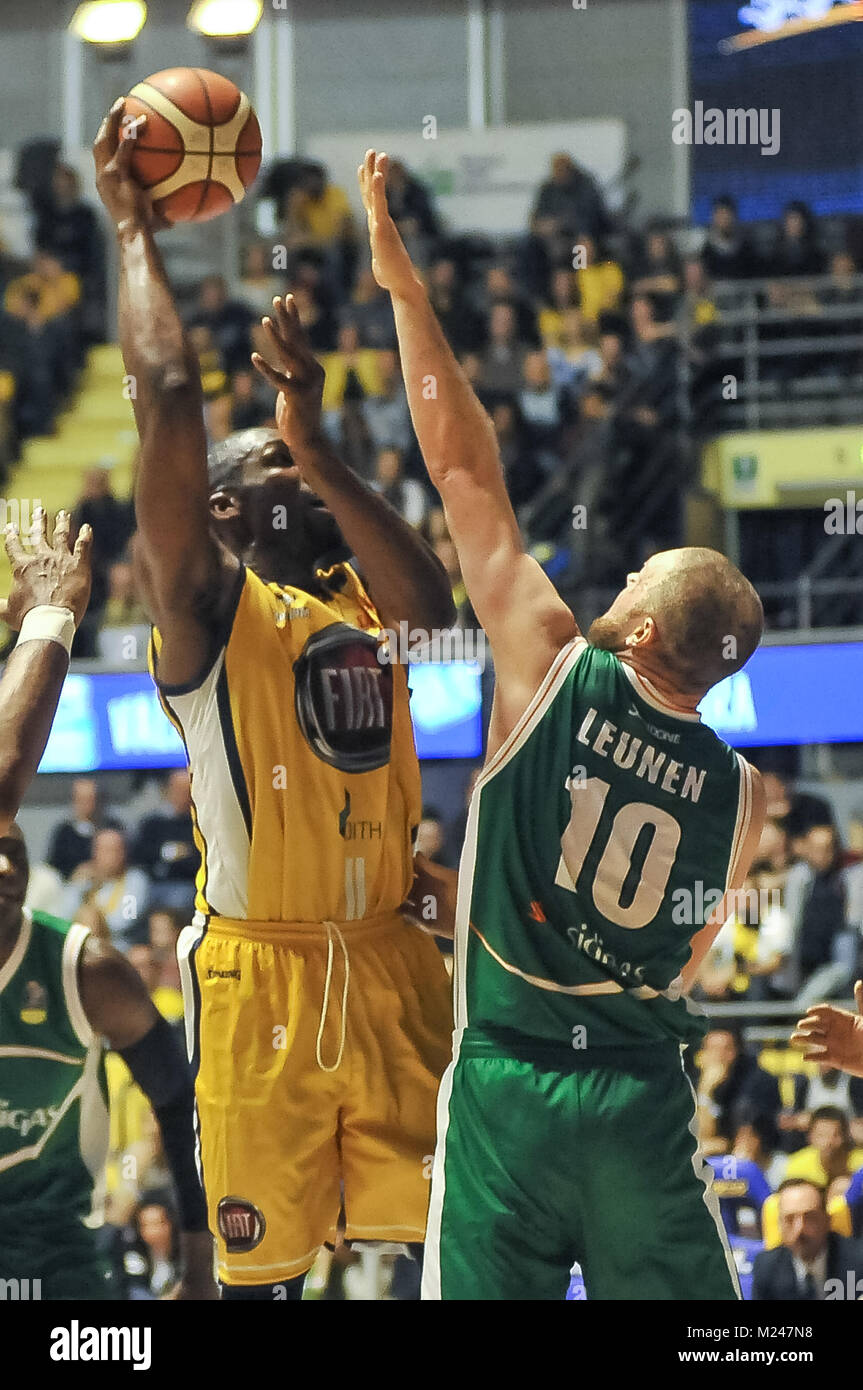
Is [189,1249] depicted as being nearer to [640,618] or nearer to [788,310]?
[640,618]

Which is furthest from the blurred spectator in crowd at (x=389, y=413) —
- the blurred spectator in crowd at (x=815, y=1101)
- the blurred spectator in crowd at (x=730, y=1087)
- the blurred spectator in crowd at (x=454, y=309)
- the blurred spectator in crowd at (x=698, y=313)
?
the blurred spectator in crowd at (x=815, y=1101)

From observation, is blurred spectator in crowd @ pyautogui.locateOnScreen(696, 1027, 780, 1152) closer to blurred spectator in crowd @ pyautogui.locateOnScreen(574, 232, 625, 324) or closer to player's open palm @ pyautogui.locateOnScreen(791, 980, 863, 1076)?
player's open palm @ pyautogui.locateOnScreen(791, 980, 863, 1076)

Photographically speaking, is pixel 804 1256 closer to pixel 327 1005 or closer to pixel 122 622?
pixel 327 1005

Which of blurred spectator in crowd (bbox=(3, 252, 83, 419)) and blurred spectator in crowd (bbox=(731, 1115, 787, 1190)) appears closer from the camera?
blurred spectator in crowd (bbox=(731, 1115, 787, 1190))

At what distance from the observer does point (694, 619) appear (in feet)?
11.2

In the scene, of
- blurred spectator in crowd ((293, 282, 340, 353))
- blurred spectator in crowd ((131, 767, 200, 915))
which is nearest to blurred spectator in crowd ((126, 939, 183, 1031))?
blurred spectator in crowd ((131, 767, 200, 915))

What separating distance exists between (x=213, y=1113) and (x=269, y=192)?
19.4 feet

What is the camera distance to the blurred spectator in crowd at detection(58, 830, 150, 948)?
6.88 m

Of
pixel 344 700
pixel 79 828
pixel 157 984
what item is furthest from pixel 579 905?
pixel 79 828

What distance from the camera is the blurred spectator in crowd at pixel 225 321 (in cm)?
802

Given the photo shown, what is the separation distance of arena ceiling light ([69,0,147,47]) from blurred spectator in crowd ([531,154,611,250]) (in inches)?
77.8

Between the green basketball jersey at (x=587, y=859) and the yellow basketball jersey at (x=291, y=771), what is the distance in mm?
254

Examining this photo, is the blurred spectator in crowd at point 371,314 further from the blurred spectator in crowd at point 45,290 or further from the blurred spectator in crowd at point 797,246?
the blurred spectator in crowd at point 797,246
